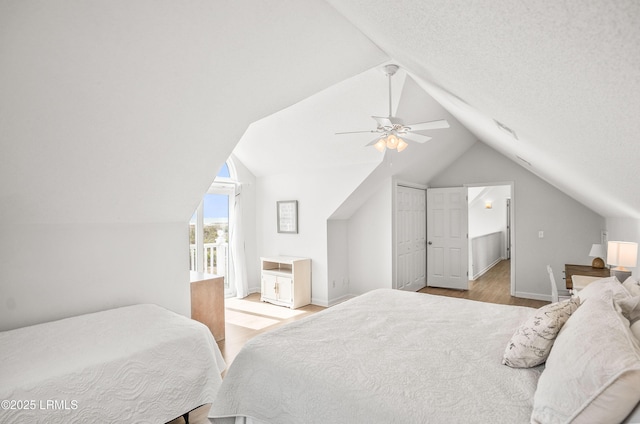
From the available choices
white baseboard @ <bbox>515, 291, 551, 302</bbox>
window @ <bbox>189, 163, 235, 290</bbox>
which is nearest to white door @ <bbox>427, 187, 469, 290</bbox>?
white baseboard @ <bbox>515, 291, 551, 302</bbox>

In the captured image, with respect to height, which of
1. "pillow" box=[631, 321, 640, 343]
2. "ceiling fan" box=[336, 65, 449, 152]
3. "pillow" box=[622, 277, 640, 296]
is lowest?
"pillow" box=[631, 321, 640, 343]

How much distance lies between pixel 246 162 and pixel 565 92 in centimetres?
535

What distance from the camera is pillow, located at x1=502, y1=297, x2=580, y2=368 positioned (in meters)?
1.56

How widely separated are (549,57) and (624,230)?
3.81m

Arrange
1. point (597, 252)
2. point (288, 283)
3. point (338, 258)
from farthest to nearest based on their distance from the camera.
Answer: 1. point (338, 258)
2. point (288, 283)
3. point (597, 252)

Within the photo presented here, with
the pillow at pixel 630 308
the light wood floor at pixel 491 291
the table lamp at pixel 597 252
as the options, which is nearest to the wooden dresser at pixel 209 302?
the pillow at pixel 630 308

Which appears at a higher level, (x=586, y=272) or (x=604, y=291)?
(x=604, y=291)

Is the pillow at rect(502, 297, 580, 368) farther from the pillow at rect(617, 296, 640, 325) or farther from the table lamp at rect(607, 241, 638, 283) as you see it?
the table lamp at rect(607, 241, 638, 283)

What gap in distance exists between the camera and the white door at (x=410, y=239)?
557 cm

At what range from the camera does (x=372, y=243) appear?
5520 millimetres

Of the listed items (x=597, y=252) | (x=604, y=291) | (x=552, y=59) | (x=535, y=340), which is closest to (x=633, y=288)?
(x=604, y=291)

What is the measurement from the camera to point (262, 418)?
170cm

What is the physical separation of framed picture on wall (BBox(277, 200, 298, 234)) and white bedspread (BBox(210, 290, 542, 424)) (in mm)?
3303

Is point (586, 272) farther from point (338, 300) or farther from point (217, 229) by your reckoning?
point (217, 229)
